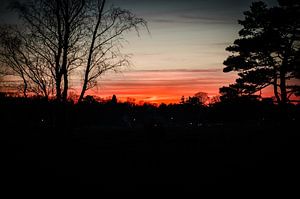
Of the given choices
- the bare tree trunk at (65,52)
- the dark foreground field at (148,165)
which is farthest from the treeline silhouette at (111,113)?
the dark foreground field at (148,165)

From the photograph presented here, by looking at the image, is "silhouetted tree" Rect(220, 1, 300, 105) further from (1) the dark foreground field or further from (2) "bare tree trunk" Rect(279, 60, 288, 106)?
(1) the dark foreground field

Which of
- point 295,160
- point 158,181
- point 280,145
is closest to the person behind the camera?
point 158,181

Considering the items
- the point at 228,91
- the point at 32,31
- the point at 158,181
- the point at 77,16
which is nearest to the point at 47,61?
the point at 32,31

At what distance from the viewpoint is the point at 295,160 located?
11.1 m

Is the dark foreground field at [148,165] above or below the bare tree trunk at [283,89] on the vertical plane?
below

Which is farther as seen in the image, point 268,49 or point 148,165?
point 268,49

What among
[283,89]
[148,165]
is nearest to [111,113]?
[283,89]

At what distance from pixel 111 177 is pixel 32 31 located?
371 inches

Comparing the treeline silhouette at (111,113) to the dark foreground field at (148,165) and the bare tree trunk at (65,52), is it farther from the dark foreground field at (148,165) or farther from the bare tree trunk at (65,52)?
the dark foreground field at (148,165)

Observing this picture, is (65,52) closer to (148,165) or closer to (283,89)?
(148,165)

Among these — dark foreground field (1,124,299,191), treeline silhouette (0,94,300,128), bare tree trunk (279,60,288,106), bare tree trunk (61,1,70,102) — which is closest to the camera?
dark foreground field (1,124,299,191)

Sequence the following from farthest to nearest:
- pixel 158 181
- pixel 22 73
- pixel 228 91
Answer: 1. pixel 228 91
2. pixel 22 73
3. pixel 158 181

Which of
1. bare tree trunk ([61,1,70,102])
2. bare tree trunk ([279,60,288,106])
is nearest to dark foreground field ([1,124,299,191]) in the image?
bare tree trunk ([61,1,70,102])

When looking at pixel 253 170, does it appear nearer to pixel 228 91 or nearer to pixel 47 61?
pixel 47 61
